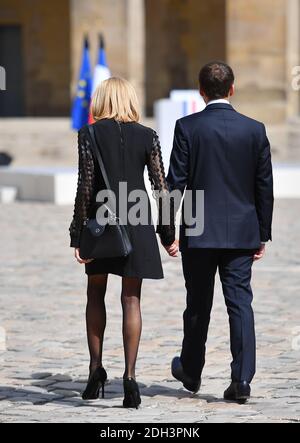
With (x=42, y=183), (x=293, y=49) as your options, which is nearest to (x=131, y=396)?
(x=42, y=183)

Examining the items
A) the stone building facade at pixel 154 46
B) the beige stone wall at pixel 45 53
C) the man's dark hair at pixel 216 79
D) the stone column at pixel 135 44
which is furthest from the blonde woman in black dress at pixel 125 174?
the beige stone wall at pixel 45 53

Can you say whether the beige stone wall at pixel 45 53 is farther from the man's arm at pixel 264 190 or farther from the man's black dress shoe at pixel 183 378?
the man's arm at pixel 264 190

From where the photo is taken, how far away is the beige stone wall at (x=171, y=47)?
33281 mm

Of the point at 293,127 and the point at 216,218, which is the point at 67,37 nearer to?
the point at 293,127

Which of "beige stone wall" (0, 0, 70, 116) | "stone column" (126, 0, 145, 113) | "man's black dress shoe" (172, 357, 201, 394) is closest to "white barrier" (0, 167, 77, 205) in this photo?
"stone column" (126, 0, 145, 113)

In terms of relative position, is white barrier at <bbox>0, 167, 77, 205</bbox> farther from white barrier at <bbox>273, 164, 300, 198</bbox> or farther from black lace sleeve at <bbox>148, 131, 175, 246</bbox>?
black lace sleeve at <bbox>148, 131, 175, 246</bbox>

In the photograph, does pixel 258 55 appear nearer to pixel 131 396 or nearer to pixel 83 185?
pixel 83 185

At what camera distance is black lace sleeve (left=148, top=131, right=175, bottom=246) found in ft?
21.3

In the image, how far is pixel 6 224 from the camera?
691 inches

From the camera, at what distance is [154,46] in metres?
33.8

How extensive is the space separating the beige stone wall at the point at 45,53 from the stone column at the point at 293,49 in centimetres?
600

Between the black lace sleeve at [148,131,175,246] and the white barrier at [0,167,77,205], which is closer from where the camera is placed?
the black lace sleeve at [148,131,175,246]

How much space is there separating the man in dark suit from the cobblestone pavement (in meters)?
0.40

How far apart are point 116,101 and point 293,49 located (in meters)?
26.3
